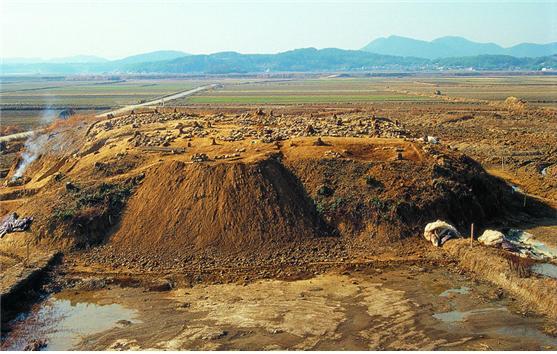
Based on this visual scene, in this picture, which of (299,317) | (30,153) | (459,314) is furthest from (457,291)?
(30,153)

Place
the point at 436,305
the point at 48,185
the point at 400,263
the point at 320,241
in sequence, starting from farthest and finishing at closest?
1. the point at 48,185
2. the point at 320,241
3. the point at 400,263
4. the point at 436,305

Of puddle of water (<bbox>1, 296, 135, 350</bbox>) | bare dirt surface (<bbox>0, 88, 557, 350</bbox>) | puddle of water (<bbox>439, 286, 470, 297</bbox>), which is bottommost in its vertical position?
puddle of water (<bbox>1, 296, 135, 350</bbox>)

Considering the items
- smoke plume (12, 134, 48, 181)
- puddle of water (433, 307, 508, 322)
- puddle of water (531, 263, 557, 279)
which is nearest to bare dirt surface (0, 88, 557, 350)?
puddle of water (433, 307, 508, 322)

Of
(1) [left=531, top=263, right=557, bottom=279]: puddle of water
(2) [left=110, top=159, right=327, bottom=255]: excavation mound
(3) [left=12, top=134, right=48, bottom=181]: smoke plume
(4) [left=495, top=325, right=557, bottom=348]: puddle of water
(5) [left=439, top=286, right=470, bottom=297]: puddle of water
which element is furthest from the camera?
(3) [left=12, top=134, right=48, bottom=181]: smoke plume

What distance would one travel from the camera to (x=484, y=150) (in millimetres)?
49344

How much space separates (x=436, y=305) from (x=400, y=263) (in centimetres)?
412

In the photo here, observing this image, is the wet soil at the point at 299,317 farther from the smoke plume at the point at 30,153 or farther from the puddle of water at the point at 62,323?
the smoke plume at the point at 30,153

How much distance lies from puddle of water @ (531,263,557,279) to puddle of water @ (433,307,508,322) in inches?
163

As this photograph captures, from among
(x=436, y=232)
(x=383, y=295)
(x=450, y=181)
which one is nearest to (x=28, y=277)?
(x=383, y=295)

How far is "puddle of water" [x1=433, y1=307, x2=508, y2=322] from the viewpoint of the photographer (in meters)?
18.6

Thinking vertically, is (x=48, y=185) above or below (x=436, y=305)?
above

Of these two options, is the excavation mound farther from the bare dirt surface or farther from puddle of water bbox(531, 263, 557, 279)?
puddle of water bbox(531, 263, 557, 279)

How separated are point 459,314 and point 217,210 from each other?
1209 cm

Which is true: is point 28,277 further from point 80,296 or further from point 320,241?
point 320,241
